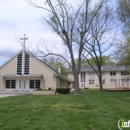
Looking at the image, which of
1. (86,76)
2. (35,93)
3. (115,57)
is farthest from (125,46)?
(86,76)

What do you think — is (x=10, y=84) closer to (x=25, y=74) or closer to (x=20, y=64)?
(x=25, y=74)

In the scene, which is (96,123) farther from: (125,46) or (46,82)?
(46,82)

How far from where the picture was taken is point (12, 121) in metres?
7.25

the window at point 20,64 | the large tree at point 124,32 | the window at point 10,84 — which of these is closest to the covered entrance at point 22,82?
the window at point 10,84

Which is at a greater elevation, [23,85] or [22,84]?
[22,84]

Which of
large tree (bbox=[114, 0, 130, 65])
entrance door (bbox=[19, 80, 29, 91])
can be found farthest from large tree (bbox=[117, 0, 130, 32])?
entrance door (bbox=[19, 80, 29, 91])

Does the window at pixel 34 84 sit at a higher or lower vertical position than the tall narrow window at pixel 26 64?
lower

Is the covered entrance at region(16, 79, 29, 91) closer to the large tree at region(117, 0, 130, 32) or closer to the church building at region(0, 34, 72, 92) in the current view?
the church building at region(0, 34, 72, 92)

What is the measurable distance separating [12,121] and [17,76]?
959 inches

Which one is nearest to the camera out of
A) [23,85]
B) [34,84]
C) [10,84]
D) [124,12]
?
[124,12]

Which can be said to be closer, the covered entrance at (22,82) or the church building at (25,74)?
the church building at (25,74)

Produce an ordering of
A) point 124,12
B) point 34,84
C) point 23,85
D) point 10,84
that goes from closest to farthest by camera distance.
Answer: point 124,12, point 34,84, point 23,85, point 10,84

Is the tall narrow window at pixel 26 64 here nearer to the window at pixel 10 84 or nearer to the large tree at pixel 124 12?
the window at pixel 10 84

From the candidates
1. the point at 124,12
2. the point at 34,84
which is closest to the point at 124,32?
the point at 124,12
